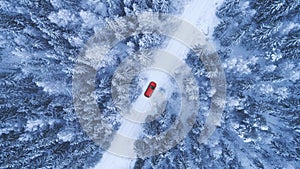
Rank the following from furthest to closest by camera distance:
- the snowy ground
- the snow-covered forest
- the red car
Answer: the snowy ground → the red car → the snow-covered forest

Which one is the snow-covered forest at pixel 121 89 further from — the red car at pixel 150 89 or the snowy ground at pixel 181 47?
the red car at pixel 150 89

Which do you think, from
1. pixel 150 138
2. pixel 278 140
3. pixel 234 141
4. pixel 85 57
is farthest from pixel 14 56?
pixel 278 140

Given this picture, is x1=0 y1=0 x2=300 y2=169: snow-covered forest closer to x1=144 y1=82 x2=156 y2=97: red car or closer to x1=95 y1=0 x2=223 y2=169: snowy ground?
x1=95 y1=0 x2=223 y2=169: snowy ground

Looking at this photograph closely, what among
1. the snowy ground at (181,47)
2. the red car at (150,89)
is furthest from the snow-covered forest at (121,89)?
the red car at (150,89)

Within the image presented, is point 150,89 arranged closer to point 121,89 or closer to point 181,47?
point 121,89

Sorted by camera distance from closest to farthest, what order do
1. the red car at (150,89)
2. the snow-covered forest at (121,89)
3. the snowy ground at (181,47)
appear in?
1. the snow-covered forest at (121,89)
2. the red car at (150,89)
3. the snowy ground at (181,47)

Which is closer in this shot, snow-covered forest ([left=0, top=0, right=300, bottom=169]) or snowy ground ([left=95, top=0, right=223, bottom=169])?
snow-covered forest ([left=0, top=0, right=300, bottom=169])

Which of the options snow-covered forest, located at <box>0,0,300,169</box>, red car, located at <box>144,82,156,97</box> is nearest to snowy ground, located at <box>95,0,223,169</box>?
red car, located at <box>144,82,156,97</box>

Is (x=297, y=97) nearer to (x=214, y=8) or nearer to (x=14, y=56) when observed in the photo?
(x=214, y=8)
